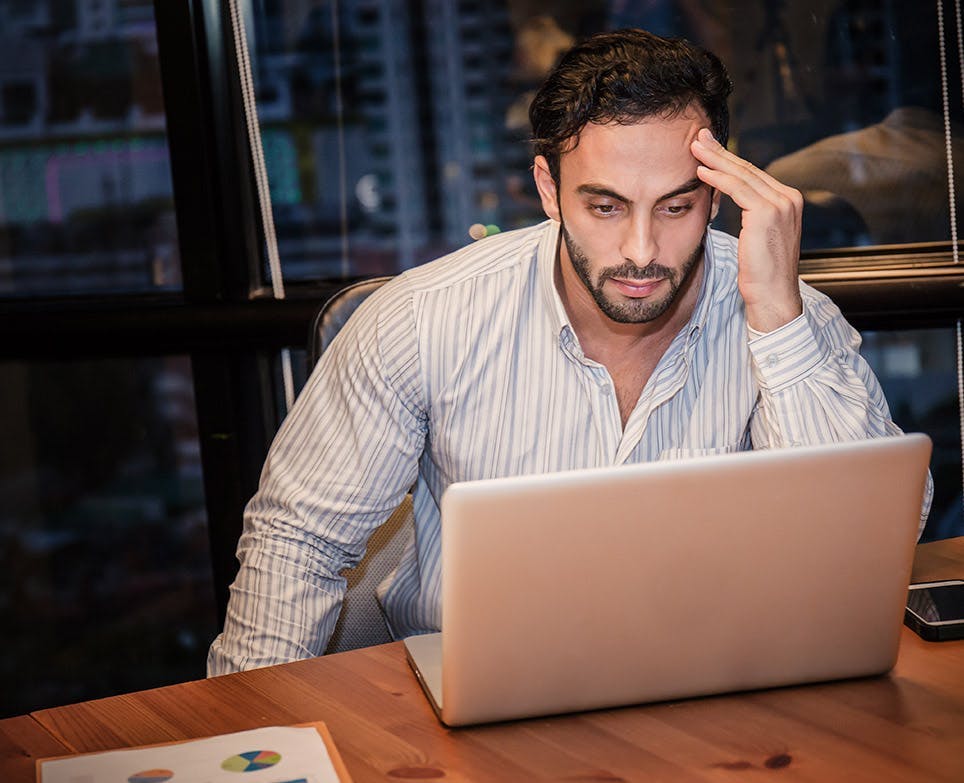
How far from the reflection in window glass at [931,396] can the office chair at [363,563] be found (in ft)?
4.72

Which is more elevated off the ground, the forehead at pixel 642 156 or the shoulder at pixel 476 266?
the forehead at pixel 642 156

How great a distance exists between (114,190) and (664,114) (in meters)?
1.76

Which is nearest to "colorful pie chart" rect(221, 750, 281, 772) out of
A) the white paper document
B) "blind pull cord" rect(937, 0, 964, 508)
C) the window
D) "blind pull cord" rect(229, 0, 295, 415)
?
the white paper document

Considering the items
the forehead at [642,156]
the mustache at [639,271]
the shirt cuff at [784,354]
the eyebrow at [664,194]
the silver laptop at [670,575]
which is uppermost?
the forehead at [642,156]

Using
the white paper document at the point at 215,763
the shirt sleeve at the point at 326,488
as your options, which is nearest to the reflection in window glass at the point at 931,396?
the shirt sleeve at the point at 326,488

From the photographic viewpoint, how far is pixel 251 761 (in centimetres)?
101

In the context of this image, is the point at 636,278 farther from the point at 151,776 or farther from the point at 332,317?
the point at 151,776

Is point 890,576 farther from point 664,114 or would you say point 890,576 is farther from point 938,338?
point 938,338

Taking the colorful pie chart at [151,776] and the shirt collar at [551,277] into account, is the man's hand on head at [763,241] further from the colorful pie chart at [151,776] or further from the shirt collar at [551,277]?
the colorful pie chart at [151,776]

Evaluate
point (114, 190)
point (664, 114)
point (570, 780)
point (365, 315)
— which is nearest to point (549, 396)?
point (365, 315)

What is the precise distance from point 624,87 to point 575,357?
1.24ft

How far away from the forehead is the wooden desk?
2.33ft

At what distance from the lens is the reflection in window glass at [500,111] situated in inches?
107

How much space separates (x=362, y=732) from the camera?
107 centimetres
